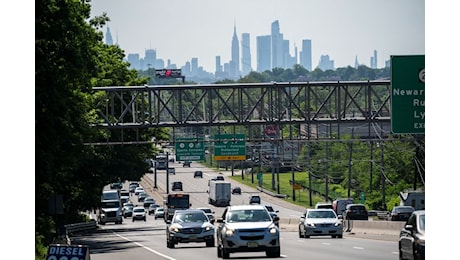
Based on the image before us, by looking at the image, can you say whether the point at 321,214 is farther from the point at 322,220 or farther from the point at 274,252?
the point at 274,252

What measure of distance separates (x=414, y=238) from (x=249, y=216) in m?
10.6

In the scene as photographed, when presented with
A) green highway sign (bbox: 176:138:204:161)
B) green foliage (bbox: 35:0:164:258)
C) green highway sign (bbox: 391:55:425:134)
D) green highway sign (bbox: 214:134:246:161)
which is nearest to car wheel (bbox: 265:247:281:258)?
green foliage (bbox: 35:0:164:258)

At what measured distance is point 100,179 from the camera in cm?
8119

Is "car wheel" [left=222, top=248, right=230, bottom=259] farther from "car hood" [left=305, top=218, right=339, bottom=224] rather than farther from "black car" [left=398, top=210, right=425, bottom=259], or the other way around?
"car hood" [left=305, top=218, right=339, bottom=224]

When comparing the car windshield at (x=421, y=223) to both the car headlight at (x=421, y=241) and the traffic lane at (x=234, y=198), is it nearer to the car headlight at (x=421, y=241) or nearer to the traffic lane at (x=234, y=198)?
the car headlight at (x=421, y=241)

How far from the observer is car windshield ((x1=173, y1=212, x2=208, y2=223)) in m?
46.7

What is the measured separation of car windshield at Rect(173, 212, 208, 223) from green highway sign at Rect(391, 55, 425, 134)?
8.29 meters

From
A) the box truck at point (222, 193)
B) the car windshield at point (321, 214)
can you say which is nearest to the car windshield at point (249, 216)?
the car windshield at point (321, 214)

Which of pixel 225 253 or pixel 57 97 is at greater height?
pixel 57 97

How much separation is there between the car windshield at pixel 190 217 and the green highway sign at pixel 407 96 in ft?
27.2

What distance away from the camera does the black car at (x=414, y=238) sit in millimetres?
27125

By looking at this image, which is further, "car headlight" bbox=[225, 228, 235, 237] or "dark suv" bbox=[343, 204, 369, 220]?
"dark suv" bbox=[343, 204, 369, 220]

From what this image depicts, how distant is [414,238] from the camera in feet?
90.9

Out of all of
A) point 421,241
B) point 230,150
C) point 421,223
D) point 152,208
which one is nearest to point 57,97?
point 421,223
